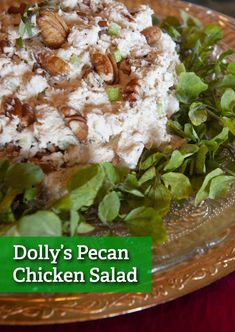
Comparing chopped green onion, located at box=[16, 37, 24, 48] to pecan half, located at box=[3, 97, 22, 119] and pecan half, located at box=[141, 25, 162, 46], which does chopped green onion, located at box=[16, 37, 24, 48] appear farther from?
Result: pecan half, located at box=[141, 25, 162, 46]

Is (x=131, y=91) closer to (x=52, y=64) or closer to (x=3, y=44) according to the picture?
(x=52, y=64)

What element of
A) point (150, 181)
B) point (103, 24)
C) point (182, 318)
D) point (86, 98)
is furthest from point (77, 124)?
point (182, 318)

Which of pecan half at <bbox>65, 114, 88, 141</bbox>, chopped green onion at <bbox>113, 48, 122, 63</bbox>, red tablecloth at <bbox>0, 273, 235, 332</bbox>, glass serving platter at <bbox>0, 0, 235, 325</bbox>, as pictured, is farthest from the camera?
chopped green onion at <bbox>113, 48, 122, 63</bbox>

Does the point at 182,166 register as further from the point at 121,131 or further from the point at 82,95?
the point at 82,95

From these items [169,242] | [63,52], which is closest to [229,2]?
[63,52]

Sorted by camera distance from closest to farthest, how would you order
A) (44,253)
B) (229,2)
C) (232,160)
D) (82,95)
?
(44,253) → (82,95) → (232,160) → (229,2)

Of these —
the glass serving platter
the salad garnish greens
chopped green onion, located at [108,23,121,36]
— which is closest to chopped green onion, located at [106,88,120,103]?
the salad garnish greens
